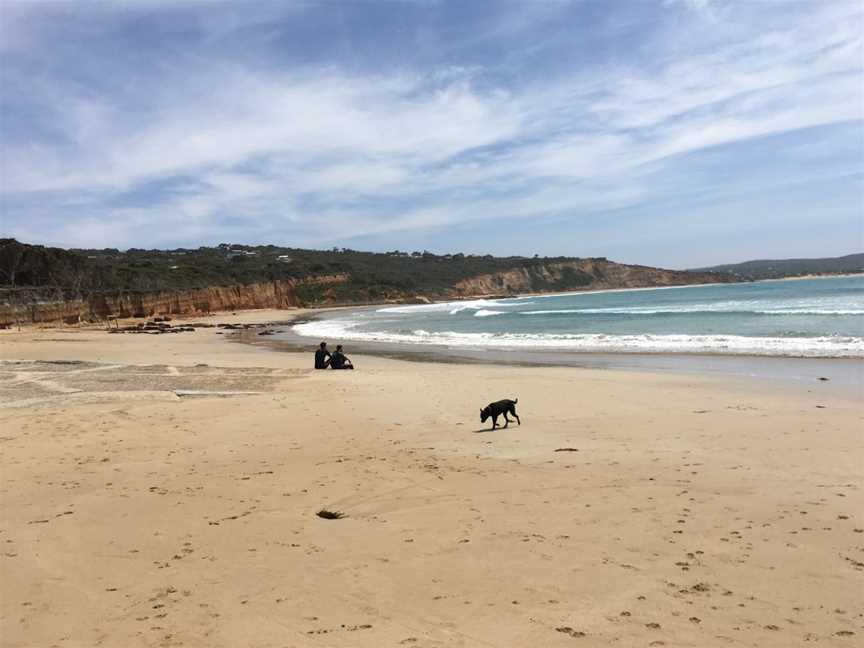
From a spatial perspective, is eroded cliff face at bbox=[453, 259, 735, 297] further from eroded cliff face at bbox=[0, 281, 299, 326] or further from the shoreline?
the shoreline

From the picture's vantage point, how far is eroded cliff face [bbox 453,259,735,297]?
5472 inches

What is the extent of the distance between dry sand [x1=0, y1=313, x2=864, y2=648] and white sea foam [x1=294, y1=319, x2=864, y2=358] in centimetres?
964

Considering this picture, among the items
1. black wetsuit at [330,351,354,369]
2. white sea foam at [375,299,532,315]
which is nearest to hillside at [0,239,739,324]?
white sea foam at [375,299,532,315]

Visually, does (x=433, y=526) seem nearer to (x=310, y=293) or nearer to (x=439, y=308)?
(x=439, y=308)

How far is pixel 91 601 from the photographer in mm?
4277

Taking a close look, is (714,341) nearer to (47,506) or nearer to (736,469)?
(736,469)

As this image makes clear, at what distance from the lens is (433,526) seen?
563cm

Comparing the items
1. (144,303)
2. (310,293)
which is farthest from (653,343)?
(310,293)

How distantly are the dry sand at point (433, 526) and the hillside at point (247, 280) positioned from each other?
40.6 m

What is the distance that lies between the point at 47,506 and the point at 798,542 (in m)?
7.00

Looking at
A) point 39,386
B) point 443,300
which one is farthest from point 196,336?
point 443,300

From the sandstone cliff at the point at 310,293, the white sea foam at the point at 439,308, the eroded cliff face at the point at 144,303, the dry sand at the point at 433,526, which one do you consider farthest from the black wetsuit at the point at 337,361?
the white sea foam at the point at 439,308

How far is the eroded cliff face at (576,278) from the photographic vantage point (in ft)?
456

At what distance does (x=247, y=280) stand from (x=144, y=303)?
99.7ft
